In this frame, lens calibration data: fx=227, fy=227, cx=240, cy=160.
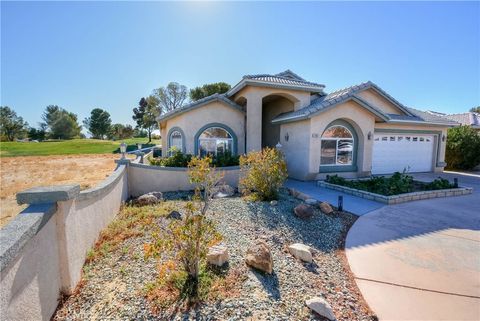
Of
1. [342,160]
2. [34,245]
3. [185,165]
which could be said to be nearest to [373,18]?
Result: [342,160]

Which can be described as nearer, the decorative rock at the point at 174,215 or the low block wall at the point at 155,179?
the decorative rock at the point at 174,215

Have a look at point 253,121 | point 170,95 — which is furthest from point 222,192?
point 170,95

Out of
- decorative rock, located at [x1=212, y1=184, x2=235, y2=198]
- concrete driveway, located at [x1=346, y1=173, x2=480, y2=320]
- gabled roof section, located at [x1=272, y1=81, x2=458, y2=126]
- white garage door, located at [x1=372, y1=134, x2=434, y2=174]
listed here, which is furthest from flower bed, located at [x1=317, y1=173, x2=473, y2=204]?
decorative rock, located at [x1=212, y1=184, x2=235, y2=198]

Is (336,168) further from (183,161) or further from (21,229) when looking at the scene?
(21,229)

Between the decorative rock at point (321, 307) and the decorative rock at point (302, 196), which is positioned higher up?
the decorative rock at point (302, 196)

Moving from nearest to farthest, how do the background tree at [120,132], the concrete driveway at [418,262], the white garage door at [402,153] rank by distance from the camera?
the concrete driveway at [418,262]
the white garage door at [402,153]
the background tree at [120,132]

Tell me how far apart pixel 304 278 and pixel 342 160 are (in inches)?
457

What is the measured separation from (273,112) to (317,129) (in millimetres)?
5748

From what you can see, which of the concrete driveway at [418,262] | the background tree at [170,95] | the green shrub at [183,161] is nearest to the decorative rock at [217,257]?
the concrete driveway at [418,262]

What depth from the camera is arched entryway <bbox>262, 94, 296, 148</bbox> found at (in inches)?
651

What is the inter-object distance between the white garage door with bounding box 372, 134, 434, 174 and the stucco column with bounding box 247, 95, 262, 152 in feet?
26.1

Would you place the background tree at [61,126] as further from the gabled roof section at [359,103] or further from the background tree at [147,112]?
the gabled roof section at [359,103]

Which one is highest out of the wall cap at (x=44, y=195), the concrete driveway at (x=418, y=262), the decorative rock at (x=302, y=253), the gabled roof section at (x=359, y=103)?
the gabled roof section at (x=359, y=103)

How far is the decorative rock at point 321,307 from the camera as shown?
10.9 feet
